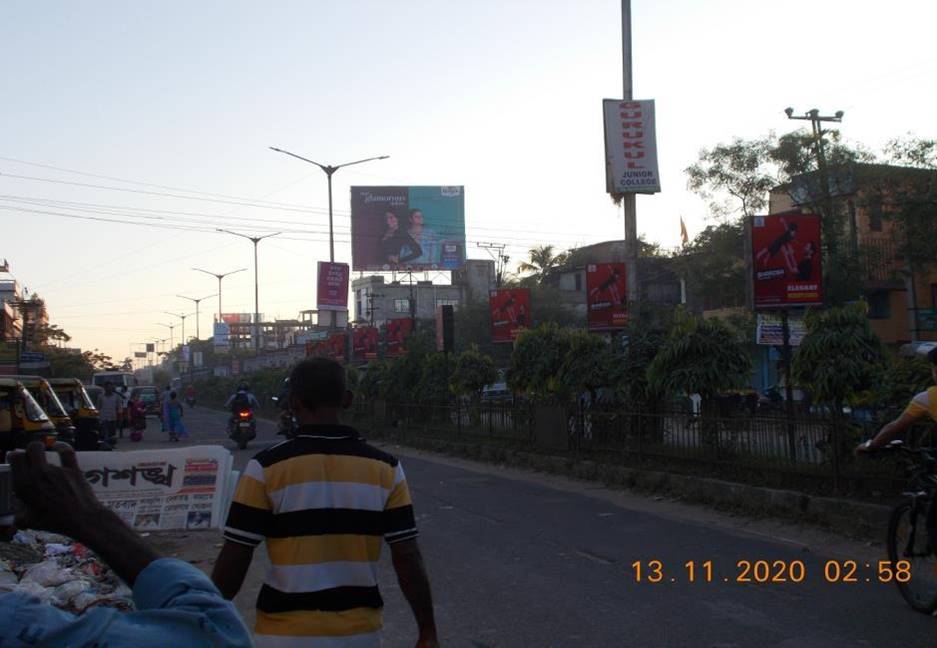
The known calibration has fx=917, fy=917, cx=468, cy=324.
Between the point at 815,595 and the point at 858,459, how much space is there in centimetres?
355

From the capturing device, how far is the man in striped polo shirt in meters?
2.95

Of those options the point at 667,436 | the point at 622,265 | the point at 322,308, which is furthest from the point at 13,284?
the point at 667,436

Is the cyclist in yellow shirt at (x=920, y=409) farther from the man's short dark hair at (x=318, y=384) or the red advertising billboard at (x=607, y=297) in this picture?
the red advertising billboard at (x=607, y=297)

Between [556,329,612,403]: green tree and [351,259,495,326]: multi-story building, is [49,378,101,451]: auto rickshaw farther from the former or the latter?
[351,259,495,326]: multi-story building

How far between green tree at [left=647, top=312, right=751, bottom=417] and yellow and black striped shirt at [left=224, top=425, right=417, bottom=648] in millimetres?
11147

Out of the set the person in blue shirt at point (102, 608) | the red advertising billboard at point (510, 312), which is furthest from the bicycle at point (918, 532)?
the red advertising billboard at point (510, 312)

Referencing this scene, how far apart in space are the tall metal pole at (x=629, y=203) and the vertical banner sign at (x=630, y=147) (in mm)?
355

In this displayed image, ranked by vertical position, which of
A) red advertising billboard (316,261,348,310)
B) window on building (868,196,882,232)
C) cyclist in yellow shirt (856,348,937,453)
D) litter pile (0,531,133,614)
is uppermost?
window on building (868,196,882,232)

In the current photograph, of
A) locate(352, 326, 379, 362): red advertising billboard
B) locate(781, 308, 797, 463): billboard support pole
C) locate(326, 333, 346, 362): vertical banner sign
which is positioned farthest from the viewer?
locate(326, 333, 346, 362): vertical banner sign

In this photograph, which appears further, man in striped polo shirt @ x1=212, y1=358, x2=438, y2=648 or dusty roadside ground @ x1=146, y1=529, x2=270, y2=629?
dusty roadside ground @ x1=146, y1=529, x2=270, y2=629

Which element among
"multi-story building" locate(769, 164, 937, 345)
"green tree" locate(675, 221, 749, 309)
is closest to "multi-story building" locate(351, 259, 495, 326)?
"green tree" locate(675, 221, 749, 309)

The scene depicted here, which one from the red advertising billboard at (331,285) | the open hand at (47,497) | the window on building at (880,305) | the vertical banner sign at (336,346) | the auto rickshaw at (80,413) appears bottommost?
the auto rickshaw at (80,413)

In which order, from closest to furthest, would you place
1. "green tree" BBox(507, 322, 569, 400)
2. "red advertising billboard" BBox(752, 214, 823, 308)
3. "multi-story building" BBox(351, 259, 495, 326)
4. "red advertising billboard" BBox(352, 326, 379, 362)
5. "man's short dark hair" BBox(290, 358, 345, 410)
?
"man's short dark hair" BBox(290, 358, 345, 410)
"red advertising billboard" BBox(752, 214, 823, 308)
"green tree" BBox(507, 322, 569, 400)
"red advertising billboard" BBox(352, 326, 379, 362)
"multi-story building" BBox(351, 259, 495, 326)
